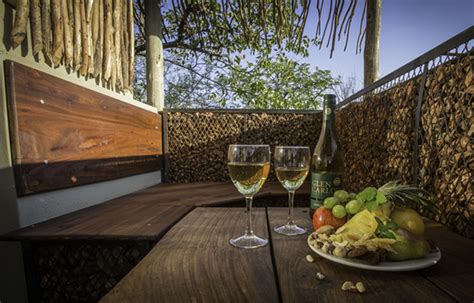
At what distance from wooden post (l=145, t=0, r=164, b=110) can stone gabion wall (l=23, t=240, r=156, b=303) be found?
197cm

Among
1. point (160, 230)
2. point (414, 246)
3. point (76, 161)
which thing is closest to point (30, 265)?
point (76, 161)

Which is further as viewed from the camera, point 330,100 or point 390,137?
point 390,137

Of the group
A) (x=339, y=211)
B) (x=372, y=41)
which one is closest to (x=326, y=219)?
(x=339, y=211)

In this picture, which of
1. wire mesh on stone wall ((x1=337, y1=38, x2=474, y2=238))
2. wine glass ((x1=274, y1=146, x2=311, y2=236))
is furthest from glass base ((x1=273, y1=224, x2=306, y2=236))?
wire mesh on stone wall ((x1=337, y1=38, x2=474, y2=238))

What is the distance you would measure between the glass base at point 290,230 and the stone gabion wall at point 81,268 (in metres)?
0.75

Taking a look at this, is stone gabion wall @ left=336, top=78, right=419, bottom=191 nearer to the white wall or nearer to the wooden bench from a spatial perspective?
the wooden bench

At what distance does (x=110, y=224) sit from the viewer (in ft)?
3.74

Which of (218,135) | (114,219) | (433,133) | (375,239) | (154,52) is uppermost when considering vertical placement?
(154,52)

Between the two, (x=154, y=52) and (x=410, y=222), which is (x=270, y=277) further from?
(x=154, y=52)

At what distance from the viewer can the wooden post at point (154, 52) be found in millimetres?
2764

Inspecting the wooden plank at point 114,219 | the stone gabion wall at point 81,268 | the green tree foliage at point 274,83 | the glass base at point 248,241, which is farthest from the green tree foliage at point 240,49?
the stone gabion wall at point 81,268

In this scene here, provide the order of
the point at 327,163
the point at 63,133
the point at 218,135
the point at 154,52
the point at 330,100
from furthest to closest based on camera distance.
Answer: the point at 218,135 < the point at 154,52 < the point at 63,133 < the point at 327,163 < the point at 330,100

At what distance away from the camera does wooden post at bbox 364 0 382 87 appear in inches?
81.7

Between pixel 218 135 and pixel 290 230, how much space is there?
2.20m
